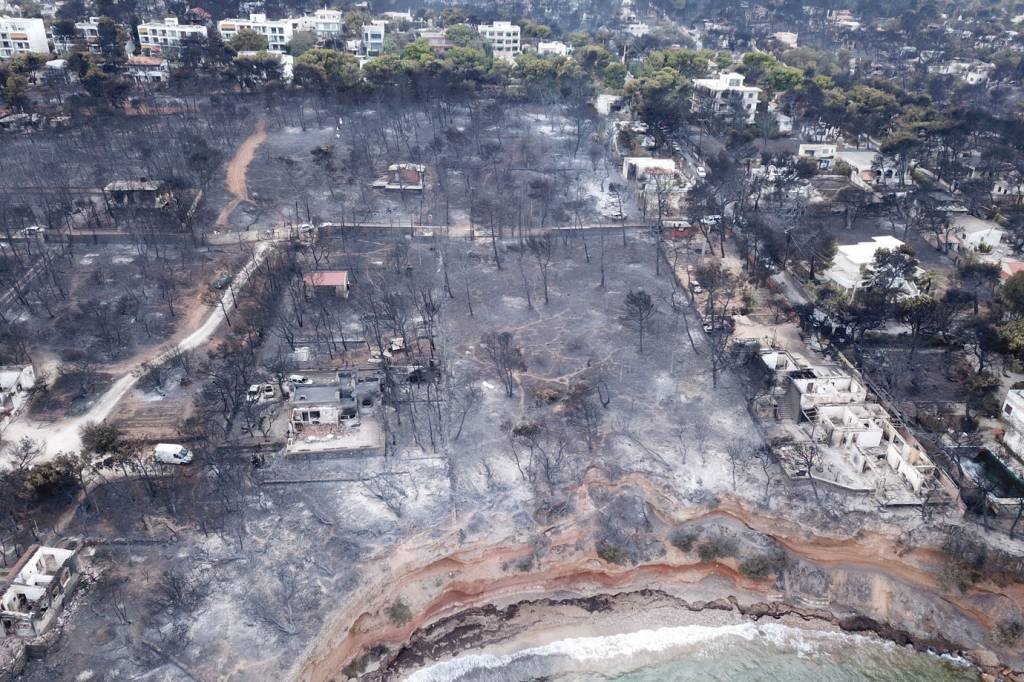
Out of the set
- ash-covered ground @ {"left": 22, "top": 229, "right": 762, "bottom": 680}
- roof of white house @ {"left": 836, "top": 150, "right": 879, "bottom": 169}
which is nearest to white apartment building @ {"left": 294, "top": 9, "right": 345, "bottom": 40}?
roof of white house @ {"left": 836, "top": 150, "right": 879, "bottom": 169}

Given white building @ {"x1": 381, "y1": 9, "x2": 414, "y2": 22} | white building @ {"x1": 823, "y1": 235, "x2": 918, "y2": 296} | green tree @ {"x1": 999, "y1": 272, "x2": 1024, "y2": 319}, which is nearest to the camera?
green tree @ {"x1": 999, "y1": 272, "x2": 1024, "y2": 319}

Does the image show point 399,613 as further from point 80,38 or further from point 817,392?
point 80,38

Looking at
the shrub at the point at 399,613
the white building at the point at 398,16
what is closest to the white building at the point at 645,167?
the shrub at the point at 399,613

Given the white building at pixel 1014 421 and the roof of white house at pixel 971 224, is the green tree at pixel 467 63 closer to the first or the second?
the roof of white house at pixel 971 224

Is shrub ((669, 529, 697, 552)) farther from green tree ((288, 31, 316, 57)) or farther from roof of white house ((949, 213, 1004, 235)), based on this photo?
green tree ((288, 31, 316, 57))

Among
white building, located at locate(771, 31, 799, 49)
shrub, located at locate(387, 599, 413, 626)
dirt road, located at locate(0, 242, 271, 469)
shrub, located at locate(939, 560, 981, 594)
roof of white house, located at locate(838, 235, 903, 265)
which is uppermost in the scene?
white building, located at locate(771, 31, 799, 49)

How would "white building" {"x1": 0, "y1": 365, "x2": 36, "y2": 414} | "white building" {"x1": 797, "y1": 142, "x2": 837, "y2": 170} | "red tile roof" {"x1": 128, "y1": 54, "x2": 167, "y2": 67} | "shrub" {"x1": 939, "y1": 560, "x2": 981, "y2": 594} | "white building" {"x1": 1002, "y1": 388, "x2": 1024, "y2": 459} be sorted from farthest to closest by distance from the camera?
"red tile roof" {"x1": 128, "y1": 54, "x2": 167, "y2": 67} → "white building" {"x1": 797, "y1": 142, "x2": 837, "y2": 170} → "white building" {"x1": 0, "y1": 365, "x2": 36, "y2": 414} → "white building" {"x1": 1002, "y1": 388, "x2": 1024, "y2": 459} → "shrub" {"x1": 939, "y1": 560, "x2": 981, "y2": 594}

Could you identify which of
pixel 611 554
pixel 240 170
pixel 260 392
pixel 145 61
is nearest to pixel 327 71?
pixel 240 170
